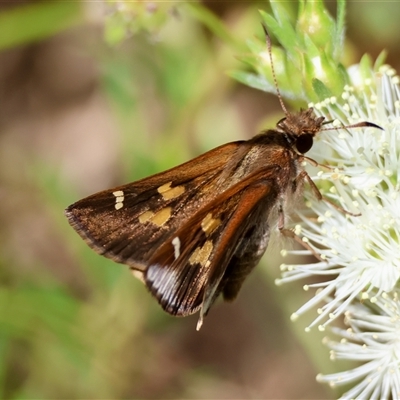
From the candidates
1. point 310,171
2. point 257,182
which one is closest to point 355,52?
point 310,171

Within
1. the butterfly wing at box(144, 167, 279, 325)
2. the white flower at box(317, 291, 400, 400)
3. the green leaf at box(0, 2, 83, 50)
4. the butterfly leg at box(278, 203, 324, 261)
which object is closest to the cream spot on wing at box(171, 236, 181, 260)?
the butterfly wing at box(144, 167, 279, 325)

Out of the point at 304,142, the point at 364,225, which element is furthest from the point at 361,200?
the point at 304,142

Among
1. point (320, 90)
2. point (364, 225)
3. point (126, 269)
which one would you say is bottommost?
point (364, 225)

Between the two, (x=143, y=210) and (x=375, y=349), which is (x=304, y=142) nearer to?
(x=143, y=210)

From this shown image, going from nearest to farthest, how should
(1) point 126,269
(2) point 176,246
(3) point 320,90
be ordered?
(2) point 176,246
(3) point 320,90
(1) point 126,269

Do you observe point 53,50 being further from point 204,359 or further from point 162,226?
point 162,226

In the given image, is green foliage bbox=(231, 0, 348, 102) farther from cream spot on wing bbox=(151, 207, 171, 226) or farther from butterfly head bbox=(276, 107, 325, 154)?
cream spot on wing bbox=(151, 207, 171, 226)
